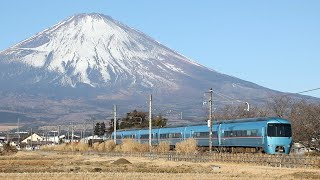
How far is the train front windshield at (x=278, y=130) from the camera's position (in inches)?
2311

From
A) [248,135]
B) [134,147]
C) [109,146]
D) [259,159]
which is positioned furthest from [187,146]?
[109,146]

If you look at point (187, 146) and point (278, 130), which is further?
point (187, 146)

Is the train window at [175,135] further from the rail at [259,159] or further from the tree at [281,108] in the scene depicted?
the tree at [281,108]

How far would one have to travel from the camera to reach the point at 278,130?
59.2 metres

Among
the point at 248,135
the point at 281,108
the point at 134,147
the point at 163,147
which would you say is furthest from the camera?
the point at 281,108

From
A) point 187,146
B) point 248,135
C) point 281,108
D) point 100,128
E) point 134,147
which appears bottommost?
point 134,147

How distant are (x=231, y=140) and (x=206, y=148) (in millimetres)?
8424

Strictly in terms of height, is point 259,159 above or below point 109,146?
below

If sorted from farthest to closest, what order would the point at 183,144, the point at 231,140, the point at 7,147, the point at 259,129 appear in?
1. the point at 7,147
2. the point at 183,144
3. the point at 231,140
4. the point at 259,129

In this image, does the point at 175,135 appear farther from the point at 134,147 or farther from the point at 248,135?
the point at 248,135

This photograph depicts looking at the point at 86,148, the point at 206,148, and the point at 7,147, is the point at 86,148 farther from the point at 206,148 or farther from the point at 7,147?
the point at 206,148

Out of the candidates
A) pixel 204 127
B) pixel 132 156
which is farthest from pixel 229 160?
pixel 132 156

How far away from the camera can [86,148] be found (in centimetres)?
10381

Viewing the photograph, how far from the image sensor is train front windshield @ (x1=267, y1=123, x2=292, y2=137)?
193 feet
